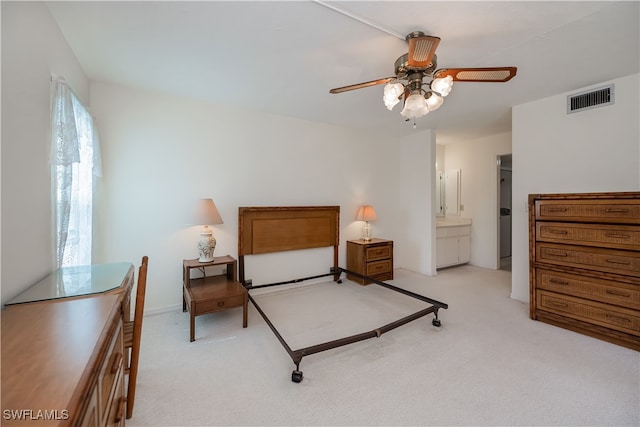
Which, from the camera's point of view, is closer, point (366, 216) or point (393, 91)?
point (393, 91)

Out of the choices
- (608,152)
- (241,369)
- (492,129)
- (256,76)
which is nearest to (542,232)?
(608,152)

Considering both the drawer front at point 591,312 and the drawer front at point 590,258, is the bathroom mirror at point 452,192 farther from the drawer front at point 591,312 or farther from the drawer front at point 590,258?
the drawer front at point 591,312

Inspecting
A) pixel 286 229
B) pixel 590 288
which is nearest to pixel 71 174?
pixel 286 229

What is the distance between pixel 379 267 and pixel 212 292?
243cm

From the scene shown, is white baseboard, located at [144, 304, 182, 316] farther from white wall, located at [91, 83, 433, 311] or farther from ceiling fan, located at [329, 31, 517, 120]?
ceiling fan, located at [329, 31, 517, 120]

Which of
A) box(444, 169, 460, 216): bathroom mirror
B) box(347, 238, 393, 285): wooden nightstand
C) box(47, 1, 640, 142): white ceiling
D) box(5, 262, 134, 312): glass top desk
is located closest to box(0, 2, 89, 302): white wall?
box(5, 262, 134, 312): glass top desk

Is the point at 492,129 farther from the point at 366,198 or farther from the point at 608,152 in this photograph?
the point at 366,198

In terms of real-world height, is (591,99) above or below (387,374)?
above

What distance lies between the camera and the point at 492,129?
4.28 metres

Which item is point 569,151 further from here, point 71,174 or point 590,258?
point 71,174

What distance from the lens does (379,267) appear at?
3.97 m

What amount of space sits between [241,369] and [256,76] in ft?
8.36

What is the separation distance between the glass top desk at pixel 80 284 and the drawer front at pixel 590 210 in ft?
11.7

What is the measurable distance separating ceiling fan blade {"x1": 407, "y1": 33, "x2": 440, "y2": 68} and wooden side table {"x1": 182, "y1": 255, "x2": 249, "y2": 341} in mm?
2428
